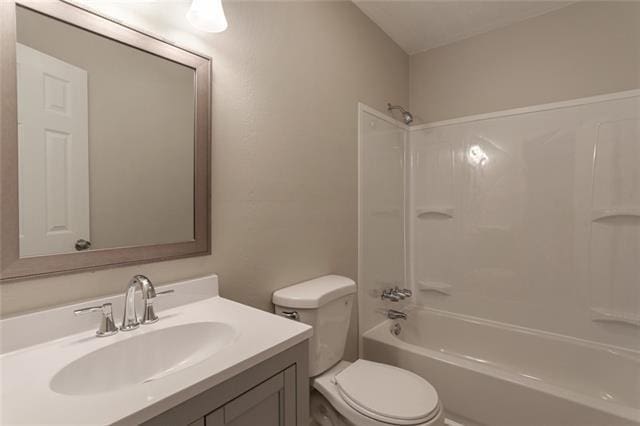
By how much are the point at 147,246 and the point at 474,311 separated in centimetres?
223

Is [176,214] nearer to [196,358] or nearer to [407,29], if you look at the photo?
[196,358]

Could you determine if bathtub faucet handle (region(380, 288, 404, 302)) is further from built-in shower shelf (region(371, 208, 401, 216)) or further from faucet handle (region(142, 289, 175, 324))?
faucet handle (region(142, 289, 175, 324))

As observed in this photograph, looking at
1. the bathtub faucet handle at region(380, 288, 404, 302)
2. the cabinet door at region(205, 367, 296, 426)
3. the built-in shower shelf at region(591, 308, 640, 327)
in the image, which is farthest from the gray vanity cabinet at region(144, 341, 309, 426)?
the built-in shower shelf at region(591, 308, 640, 327)

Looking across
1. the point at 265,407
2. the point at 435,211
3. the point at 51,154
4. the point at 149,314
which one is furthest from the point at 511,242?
the point at 51,154

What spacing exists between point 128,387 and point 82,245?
42cm

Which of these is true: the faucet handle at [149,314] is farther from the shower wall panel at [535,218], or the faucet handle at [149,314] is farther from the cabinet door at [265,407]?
the shower wall panel at [535,218]

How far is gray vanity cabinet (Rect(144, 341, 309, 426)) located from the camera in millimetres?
659

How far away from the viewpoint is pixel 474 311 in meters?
2.32

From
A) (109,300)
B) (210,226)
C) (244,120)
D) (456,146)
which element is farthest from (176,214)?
(456,146)

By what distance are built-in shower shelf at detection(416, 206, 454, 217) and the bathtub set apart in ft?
2.49

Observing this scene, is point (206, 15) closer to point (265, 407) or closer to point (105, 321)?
point (105, 321)

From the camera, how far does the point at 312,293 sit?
143 cm

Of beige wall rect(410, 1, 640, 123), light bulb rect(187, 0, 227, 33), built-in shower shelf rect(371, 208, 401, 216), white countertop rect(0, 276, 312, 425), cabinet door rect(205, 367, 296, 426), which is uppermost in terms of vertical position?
beige wall rect(410, 1, 640, 123)

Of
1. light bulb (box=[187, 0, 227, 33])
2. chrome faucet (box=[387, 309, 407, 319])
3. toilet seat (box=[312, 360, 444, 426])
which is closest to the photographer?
light bulb (box=[187, 0, 227, 33])
